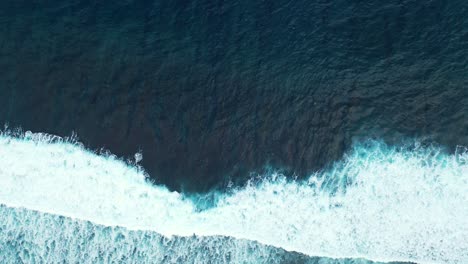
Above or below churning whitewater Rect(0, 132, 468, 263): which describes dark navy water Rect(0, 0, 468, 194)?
above

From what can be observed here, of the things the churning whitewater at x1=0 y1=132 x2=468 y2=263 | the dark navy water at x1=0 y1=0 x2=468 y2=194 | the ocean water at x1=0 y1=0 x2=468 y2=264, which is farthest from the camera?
the dark navy water at x1=0 y1=0 x2=468 y2=194

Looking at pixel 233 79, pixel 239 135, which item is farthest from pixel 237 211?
pixel 233 79

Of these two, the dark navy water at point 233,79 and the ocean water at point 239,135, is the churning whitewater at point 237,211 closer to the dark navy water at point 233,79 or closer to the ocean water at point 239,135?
the ocean water at point 239,135

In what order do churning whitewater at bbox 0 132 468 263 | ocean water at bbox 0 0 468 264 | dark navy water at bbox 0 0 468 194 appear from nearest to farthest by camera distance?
churning whitewater at bbox 0 132 468 263
ocean water at bbox 0 0 468 264
dark navy water at bbox 0 0 468 194

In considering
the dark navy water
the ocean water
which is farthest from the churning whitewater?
the dark navy water

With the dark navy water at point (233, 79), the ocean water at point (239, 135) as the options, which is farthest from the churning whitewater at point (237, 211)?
the dark navy water at point (233, 79)

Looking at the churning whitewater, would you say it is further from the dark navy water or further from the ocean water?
the dark navy water

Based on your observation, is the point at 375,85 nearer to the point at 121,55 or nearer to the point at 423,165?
the point at 423,165
